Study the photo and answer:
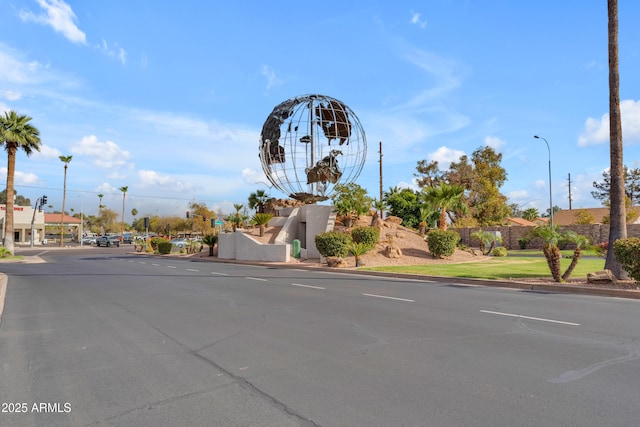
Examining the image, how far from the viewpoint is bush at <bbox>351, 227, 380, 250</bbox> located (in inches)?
924

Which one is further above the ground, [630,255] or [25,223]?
[25,223]

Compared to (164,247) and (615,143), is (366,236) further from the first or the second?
(164,247)

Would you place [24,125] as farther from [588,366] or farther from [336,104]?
[588,366]

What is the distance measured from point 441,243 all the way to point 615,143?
1038 cm

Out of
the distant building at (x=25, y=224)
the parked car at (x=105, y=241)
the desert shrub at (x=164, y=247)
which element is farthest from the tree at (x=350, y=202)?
the distant building at (x=25, y=224)

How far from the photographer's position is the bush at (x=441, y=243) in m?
23.0

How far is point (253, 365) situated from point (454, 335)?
3.25m

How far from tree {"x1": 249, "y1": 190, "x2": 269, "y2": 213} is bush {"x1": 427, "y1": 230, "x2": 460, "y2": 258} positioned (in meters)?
17.3

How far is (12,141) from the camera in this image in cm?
3419

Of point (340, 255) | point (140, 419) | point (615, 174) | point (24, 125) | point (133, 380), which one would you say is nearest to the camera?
point (140, 419)

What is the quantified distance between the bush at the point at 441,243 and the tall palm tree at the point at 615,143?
9.61 metres

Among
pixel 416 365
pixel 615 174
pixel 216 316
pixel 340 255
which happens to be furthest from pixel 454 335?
pixel 340 255

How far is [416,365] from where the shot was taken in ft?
17.1


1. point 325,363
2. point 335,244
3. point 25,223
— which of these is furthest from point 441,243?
point 25,223
